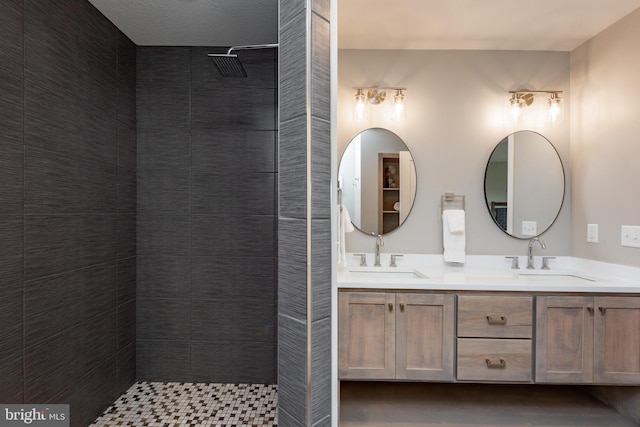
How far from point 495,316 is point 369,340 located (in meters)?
0.74

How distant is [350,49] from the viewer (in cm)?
274

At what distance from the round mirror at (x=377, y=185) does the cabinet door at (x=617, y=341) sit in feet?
4.38

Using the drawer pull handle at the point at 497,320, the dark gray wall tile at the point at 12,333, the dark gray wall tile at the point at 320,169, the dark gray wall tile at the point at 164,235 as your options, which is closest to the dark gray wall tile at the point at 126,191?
the dark gray wall tile at the point at 164,235

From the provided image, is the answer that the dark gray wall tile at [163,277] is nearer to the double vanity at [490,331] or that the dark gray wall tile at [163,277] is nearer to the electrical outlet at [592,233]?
the double vanity at [490,331]

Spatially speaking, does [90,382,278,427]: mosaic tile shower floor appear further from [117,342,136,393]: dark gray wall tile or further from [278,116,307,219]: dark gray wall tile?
[278,116,307,219]: dark gray wall tile

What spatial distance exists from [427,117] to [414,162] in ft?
1.16

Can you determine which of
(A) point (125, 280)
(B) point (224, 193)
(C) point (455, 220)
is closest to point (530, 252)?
(C) point (455, 220)

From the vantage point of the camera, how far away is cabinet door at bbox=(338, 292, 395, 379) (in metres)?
2.11

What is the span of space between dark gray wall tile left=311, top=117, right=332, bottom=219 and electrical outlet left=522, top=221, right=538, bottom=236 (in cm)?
193

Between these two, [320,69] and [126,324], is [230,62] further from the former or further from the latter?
[126,324]

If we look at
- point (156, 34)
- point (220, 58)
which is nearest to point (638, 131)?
point (220, 58)

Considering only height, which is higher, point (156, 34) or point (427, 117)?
point (156, 34)

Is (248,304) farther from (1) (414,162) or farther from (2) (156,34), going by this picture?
(2) (156,34)

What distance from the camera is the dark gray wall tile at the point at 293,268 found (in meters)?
1.35
